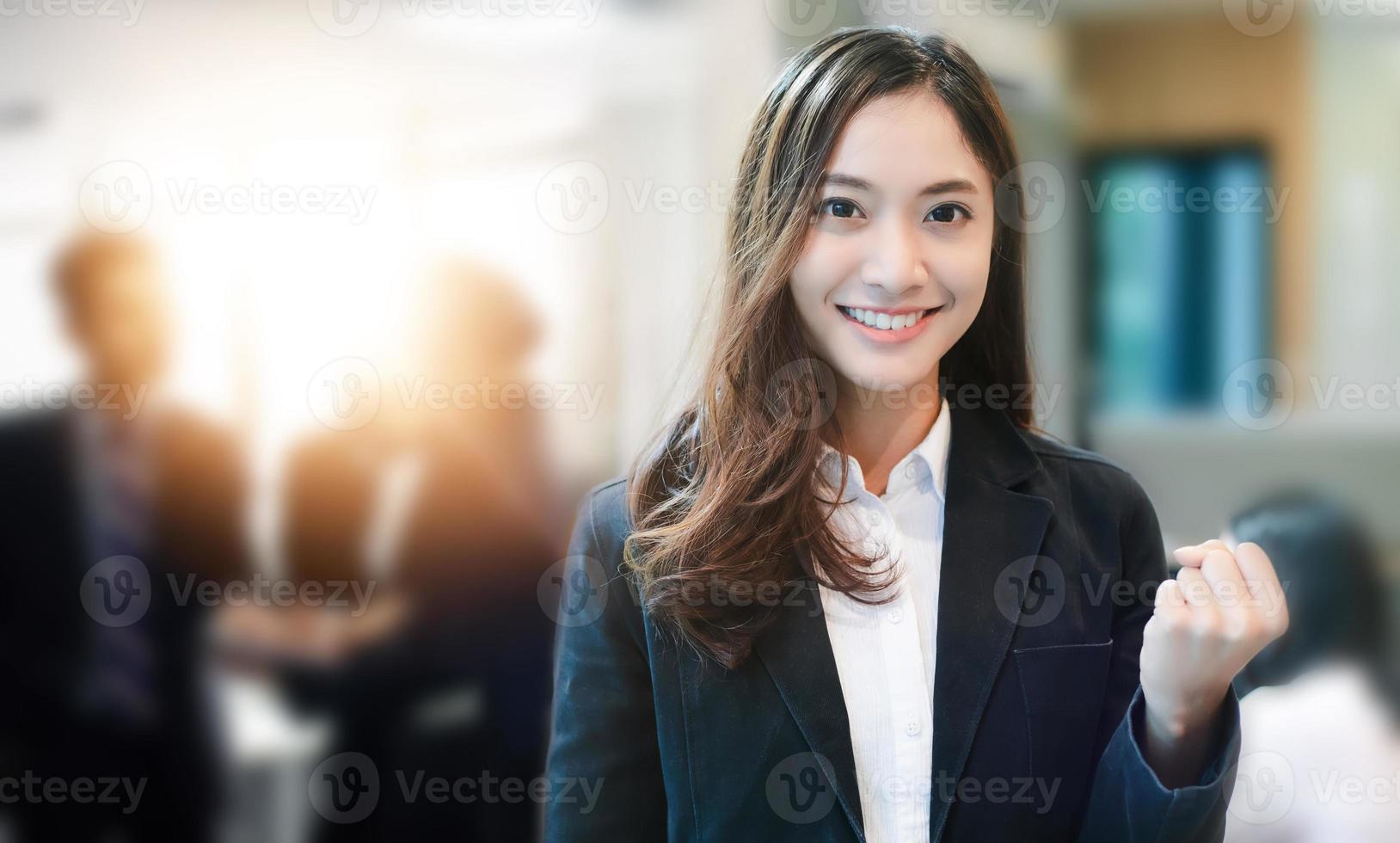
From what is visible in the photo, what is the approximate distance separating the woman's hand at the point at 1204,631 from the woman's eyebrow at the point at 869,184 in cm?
32

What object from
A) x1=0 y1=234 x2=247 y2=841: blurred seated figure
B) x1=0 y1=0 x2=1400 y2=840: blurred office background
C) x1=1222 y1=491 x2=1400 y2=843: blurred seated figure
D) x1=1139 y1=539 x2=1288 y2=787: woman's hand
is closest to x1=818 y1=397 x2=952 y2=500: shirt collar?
x1=1139 y1=539 x2=1288 y2=787: woman's hand

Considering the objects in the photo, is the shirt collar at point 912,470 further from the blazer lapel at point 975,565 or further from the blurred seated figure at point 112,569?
the blurred seated figure at point 112,569

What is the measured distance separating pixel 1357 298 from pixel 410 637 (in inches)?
61.2

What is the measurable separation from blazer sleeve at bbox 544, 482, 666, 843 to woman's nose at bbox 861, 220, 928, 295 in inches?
12.0

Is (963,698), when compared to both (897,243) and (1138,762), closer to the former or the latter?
(1138,762)

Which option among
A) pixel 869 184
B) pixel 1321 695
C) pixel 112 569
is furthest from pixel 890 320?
pixel 112 569

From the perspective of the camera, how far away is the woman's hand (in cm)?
67

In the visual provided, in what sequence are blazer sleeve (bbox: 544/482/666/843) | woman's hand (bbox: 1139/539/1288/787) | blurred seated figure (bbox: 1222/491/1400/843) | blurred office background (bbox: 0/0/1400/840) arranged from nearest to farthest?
woman's hand (bbox: 1139/539/1288/787), blazer sleeve (bbox: 544/482/666/843), blurred seated figure (bbox: 1222/491/1400/843), blurred office background (bbox: 0/0/1400/840)

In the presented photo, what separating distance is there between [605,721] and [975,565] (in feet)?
1.11

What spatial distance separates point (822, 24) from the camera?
1409 mm

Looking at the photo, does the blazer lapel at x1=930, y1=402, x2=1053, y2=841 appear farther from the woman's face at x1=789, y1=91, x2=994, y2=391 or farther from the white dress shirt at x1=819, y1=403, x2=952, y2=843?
the woman's face at x1=789, y1=91, x2=994, y2=391

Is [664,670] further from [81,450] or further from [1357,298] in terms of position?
[1357,298]

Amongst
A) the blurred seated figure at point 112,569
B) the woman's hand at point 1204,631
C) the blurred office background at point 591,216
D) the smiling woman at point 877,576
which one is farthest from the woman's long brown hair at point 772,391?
the blurred seated figure at point 112,569

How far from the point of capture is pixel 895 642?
780 mm
